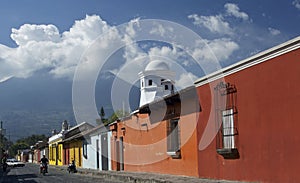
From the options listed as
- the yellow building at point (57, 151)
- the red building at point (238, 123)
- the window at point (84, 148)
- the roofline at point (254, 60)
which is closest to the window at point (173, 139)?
the red building at point (238, 123)

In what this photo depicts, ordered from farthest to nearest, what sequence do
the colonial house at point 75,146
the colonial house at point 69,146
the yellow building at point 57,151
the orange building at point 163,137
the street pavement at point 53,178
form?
1. the yellow building at point 57,151
2. the colonial house at point 69,146
3. the colonial house at point 75,146
4. the street pavement at point 53,178
5. the orange building at point 163,137

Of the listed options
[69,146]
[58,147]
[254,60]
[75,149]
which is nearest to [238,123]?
[254,60]

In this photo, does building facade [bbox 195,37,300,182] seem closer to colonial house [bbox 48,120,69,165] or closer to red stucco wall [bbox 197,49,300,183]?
red stucco wall [bbox 197,49,300,183]

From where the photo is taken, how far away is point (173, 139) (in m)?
20.1

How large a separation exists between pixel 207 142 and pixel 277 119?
15.3 feet

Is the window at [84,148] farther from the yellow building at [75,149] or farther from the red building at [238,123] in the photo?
the red building at [238,123]

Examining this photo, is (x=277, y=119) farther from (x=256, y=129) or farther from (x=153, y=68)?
(x=153, y=68)

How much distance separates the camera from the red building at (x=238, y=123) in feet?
37.3

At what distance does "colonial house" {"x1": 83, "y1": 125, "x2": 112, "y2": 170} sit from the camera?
32.8 metres

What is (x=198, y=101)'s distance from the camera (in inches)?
668

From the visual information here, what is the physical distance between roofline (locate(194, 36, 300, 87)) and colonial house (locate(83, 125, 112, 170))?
16721 millimetres

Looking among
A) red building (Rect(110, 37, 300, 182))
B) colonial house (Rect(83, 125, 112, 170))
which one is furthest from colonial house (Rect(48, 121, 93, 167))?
red building (Rect(110, 37, 300, 182))

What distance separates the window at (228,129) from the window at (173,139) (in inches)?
180

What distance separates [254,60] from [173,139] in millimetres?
7968
